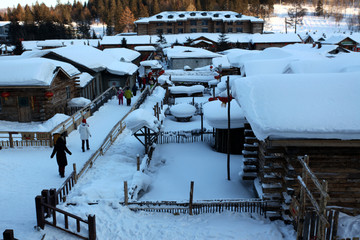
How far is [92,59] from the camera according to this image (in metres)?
31.1

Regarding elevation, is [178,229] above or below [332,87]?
below

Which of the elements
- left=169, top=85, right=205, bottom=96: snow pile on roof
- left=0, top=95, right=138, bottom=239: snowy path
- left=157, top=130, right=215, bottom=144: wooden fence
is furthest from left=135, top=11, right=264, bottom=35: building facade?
left=0, top=95, right=138, bottom=239: snowy path

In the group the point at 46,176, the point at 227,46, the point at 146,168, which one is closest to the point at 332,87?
the point at 146,168

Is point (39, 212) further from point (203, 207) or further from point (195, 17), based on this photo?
point (195, 17)

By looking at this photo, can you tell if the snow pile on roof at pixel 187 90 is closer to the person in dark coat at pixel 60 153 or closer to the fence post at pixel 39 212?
the person in dark coat at pixel 60 153

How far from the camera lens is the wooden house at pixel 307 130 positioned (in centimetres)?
874

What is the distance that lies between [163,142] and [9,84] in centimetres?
927

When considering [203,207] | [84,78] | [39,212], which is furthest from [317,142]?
[84,78]

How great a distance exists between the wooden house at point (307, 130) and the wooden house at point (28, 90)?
13300 mm

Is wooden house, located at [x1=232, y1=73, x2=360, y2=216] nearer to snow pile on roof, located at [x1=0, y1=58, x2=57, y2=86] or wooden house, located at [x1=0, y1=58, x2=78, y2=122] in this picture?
snow pile on roof, located at [x1=0, y1=58, x2=57, y2=86]

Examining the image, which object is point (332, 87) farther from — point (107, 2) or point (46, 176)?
point (107, 2)

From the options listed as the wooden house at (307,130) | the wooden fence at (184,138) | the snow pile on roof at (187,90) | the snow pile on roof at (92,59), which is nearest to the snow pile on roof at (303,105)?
the wooden house at (307,130)

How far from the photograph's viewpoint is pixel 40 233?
8.59 m

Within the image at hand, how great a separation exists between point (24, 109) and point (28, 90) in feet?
3.93
